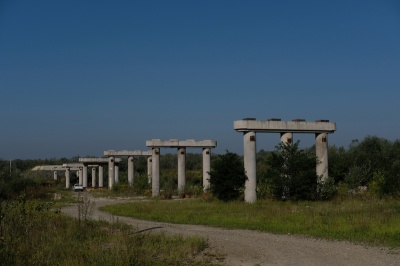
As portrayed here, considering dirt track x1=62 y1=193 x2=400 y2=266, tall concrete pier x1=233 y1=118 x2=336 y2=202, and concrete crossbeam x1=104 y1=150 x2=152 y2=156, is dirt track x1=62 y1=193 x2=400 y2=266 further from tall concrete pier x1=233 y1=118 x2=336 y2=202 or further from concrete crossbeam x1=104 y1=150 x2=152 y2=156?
concrete crossbeam x1=104 y1=150 x2=152 y2=156

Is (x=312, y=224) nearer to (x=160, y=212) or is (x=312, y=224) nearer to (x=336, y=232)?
(x=336, y=232)

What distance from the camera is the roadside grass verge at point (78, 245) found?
9.80m

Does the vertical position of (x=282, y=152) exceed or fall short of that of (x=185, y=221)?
it exceeds it

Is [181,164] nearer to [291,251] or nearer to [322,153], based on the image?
[322,153]

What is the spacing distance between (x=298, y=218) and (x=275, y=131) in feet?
32.7

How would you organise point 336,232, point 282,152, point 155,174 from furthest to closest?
point 155,174 → point 282,152 → point 336,232

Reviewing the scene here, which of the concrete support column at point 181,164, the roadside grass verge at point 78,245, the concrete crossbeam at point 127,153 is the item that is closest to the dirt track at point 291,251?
the roadside grass verge at point 78,245

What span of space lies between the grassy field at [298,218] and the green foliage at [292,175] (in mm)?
1118

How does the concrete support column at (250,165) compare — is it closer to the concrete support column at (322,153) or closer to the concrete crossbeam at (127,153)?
the concrete support column at (322,153)

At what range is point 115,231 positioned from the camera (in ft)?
49.5

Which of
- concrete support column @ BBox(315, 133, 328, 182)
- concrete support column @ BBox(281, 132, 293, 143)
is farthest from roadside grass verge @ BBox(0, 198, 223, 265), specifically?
concrete support column @ BBox(315, 133, 328, 182)

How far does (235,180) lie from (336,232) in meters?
11.8

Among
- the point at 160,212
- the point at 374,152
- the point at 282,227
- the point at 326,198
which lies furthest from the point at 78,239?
the point at 374,152

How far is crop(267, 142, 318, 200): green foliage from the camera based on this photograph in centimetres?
2531
